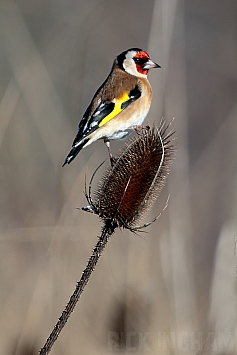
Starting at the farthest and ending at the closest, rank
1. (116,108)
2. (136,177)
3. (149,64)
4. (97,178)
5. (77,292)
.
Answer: (97,178) < (149,64) < (116,108) < (136,177) < (77,292)

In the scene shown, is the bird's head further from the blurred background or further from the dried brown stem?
the dried brown stem

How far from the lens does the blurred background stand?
2844 millimetres

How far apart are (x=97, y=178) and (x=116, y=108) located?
3.36 ft

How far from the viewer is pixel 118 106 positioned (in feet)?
9.71

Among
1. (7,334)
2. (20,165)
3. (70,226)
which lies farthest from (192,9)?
(7,334)

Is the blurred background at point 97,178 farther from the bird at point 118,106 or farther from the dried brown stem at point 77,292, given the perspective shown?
the dried brown stem at point 77,292

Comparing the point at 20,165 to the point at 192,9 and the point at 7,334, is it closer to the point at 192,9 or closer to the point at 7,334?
the point at 7,334

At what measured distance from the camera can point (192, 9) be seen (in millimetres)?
6320

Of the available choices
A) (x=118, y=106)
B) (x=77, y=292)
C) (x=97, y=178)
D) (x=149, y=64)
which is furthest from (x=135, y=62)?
(x=77, y=292)

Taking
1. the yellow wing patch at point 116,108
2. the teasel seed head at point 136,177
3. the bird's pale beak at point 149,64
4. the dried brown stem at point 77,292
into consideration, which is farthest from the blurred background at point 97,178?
the dried brown stem at point 77,292

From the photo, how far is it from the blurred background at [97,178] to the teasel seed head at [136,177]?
1.06 ft

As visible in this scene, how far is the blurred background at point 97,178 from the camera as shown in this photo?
9.33 feet

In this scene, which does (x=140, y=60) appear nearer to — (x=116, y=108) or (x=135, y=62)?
(x=135, y=62)

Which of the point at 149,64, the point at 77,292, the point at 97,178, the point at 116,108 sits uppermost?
the point at 149,64
